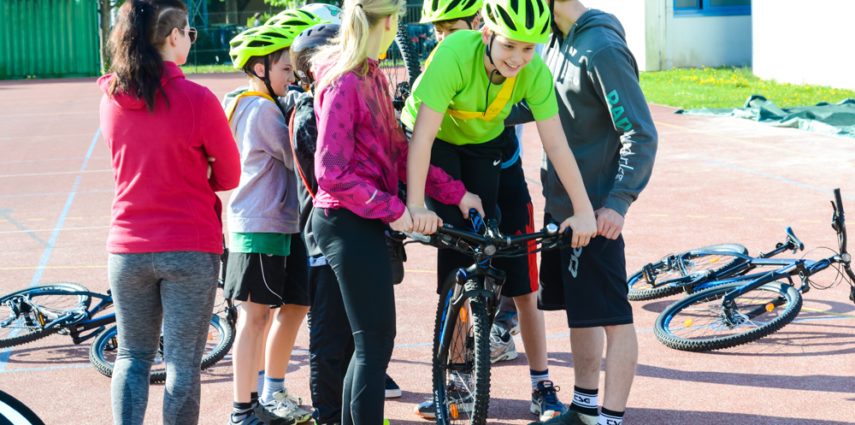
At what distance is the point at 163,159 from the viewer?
347cm

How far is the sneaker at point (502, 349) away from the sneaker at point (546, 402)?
778 millimetres

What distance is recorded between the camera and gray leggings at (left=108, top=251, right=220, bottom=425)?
11.7 feet

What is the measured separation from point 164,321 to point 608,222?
1823 millimetres

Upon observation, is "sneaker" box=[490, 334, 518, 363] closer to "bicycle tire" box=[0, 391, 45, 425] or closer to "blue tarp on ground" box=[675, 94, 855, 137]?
"bicycle tire" box=[0, 391, 45, 425]

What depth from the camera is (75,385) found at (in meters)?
5.38

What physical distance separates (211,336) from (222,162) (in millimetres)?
2509

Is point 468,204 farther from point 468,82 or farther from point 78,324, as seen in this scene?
point 78,324

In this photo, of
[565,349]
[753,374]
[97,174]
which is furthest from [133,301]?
[97,174]

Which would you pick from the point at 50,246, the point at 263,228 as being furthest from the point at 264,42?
the point at 50,246

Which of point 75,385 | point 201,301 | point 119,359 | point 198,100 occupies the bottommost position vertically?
point 75,385

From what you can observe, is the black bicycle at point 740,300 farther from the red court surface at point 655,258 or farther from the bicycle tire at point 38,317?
the bicycle tire at point 38,317

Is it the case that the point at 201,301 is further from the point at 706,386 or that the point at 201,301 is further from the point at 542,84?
the point at 706,386

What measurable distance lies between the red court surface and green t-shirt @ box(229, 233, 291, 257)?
99 cm

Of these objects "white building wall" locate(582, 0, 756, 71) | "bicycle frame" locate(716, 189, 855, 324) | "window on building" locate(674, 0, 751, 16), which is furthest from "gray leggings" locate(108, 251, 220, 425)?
"window on building" locate(674, 0, 751, 16)
